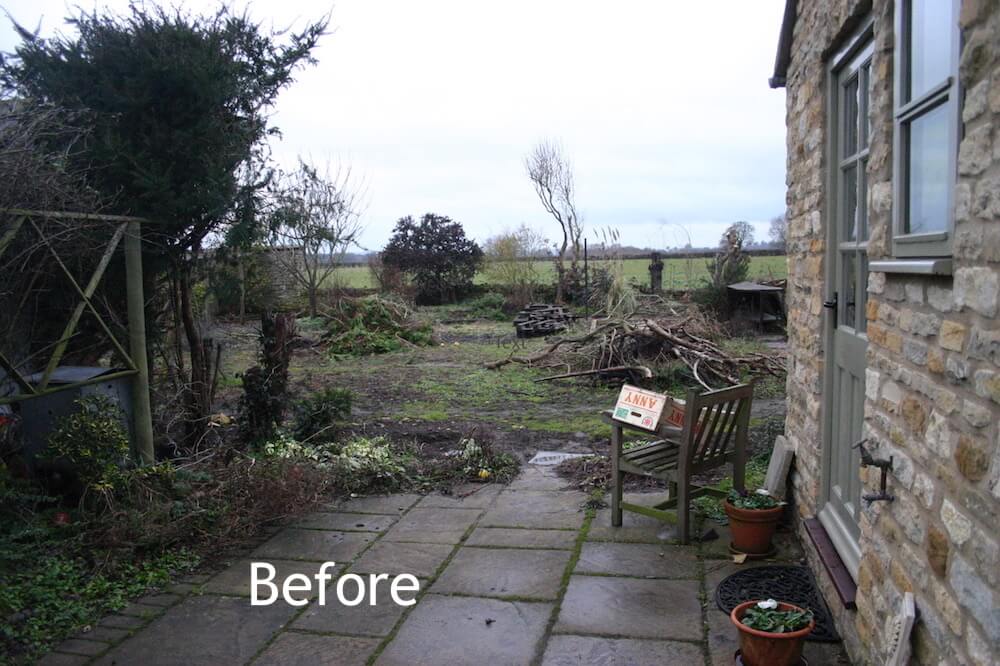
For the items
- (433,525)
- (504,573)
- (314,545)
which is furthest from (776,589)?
(314,545)

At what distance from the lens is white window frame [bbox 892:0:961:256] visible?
1967mm

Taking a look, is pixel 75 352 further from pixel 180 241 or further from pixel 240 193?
pixel 240 193

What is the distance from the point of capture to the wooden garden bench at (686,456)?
183 inches

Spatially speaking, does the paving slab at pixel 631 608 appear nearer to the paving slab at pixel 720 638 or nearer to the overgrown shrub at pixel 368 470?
the paving slab at pixel 720 638

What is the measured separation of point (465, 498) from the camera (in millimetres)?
5766

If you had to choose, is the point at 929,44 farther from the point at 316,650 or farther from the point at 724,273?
the point at 724,273

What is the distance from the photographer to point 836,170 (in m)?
3.88

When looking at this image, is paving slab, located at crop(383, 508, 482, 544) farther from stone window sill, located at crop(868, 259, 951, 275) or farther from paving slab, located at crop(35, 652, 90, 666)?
stone window sill, located at crop(868, 259, 951, 275)

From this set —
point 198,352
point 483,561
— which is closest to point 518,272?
point 198,352

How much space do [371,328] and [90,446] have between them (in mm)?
11155

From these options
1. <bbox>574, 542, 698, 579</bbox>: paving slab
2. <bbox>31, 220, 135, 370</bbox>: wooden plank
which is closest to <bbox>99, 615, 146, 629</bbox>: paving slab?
<bbox>31, 220, 135, 370</bbox>: wooden plank

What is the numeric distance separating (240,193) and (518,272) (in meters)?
17.2

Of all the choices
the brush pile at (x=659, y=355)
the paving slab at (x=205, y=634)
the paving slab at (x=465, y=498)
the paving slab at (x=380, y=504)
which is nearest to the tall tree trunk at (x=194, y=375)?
the paving slab at (x=380, y=504)

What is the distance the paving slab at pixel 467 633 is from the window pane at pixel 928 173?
2.36 metres
